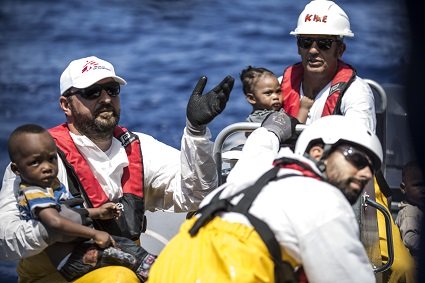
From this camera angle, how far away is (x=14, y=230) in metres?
4.54

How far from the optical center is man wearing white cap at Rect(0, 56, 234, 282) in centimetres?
475

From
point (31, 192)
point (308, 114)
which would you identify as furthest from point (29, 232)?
point (308, 114)

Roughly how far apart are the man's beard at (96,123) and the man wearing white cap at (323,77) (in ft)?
3.13

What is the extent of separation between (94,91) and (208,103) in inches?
20.9

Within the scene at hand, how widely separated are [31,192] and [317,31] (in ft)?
5.63

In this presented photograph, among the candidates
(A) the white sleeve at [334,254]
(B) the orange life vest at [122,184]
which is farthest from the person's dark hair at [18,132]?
(A) the white sleeve at [334,254]

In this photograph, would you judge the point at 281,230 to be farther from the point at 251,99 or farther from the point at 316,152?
the point at 251,99

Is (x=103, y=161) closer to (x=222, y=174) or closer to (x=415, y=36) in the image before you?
(x=222, y=174)

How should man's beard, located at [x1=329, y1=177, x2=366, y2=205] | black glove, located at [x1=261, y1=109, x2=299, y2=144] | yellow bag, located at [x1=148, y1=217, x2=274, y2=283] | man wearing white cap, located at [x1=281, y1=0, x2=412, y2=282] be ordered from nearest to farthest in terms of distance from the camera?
yellow bag, located at [x1=148, y1=217, x2=274, y2=283] → man's beard, located at [x1=329, y1=177, x2=366, y2=205] → black glove, located at [x1=261, y1=109, x2=299, y2=144] → man wearing white cap, located at [x1=281, y1=0, x2=412, y2=282]

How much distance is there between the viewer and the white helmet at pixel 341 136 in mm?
3980

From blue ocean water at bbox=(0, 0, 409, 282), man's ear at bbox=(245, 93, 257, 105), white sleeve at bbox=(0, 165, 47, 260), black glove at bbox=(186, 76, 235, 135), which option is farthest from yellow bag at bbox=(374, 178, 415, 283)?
blue ocean water at bbox=(0, 0, 409, 282)

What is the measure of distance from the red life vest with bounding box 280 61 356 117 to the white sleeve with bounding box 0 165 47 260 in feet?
4.84

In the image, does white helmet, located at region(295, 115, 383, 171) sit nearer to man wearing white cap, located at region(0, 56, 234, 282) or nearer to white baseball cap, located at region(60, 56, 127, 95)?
man wearing white cap, located at region(0, 56, 234, 282)

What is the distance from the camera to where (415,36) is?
330 cm
